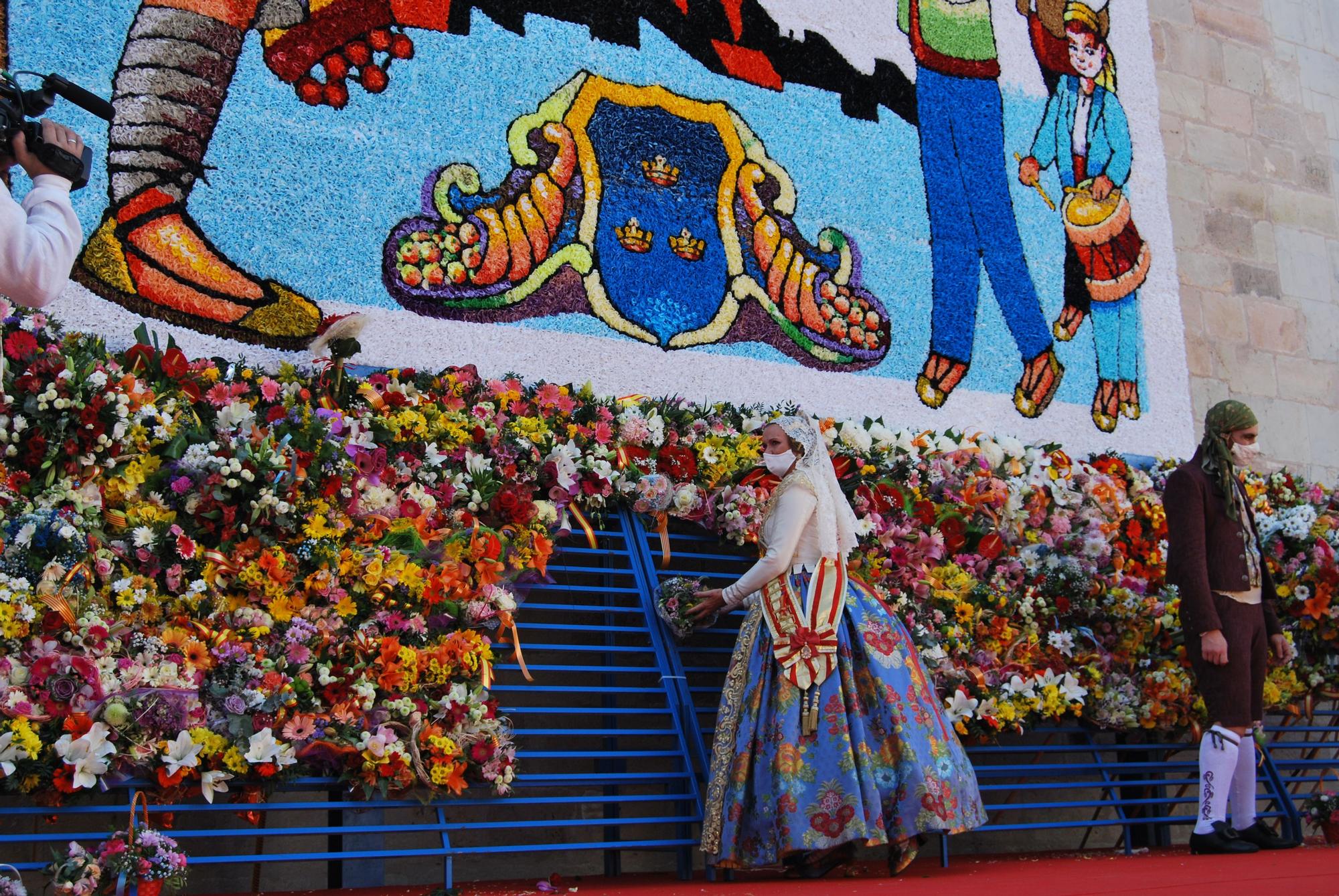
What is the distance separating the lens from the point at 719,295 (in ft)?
22.8

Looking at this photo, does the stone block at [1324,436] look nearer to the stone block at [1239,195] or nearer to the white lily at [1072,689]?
the stone block at [1239,195]

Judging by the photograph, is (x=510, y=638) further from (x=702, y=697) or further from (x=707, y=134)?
(x=707, y=134)

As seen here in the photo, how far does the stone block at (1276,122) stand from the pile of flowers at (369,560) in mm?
4314

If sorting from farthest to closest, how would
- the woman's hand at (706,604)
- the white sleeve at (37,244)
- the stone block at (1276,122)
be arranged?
the stone block at (1276,122) → the woman's hand at (706,604) → the white sleeve at (37,244)

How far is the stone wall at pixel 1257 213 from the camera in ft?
29.5

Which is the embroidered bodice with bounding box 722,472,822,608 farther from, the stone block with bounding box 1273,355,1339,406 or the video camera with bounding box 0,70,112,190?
the stone block with bounding box 1273,355,1339,406

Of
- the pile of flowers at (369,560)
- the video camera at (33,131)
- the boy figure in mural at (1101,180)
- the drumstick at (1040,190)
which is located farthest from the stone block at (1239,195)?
the video camera at (33,131)

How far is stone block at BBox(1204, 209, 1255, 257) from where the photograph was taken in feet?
30.0

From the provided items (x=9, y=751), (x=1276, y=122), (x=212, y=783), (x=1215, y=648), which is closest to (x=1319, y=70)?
(x=1276, y=122)

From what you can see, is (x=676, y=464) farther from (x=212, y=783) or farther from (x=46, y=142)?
(x=46, y=142)

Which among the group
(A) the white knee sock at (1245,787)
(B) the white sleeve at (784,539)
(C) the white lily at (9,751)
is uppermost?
(B) the white sleeve at (784,539)

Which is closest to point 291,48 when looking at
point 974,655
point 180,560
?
point 180,560

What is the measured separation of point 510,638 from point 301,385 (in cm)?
132

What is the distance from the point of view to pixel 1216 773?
213 inches
